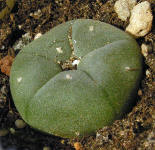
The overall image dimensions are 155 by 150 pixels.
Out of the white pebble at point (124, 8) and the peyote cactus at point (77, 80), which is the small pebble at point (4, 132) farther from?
the white pebble at point (124, 8)

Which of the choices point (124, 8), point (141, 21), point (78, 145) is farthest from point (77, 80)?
point (124, 8)

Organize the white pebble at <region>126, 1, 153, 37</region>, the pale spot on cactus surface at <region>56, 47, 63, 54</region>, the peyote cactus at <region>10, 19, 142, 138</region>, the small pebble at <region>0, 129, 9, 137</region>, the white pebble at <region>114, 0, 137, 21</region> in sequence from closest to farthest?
the peyote cactus at <region>10, 19, 142, 138</region> → the pale spot on cactus surface at <region>56, 47, 63, 54</region> → the small pebble at <region>0, 129, 9, 137</region> → the white pebble at <region>126, 1, 153, 37</region> → the white pebble at <region>114, 0, 137, 21</region>

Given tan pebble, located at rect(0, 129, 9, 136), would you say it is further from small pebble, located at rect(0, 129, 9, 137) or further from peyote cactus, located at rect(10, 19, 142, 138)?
peyote cactus, located at rect(10, 19, 142, 138)

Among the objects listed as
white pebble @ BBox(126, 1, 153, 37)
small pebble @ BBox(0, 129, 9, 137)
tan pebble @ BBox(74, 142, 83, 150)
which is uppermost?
white pebble @ BBox(126, 1, 153, 37)

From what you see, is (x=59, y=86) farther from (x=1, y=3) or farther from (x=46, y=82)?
(x=1, y=3)


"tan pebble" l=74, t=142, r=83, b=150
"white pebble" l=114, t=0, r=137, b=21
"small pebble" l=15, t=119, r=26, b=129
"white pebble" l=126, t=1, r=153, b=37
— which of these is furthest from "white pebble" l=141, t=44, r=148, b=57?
"small pebble" l=15, t=119, r=26, b=129

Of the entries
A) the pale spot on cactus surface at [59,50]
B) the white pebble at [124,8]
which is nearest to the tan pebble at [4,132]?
the pale spot on cactus surface at [59,50]
